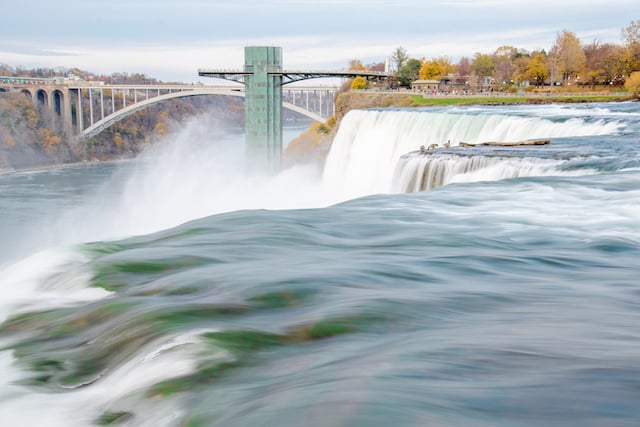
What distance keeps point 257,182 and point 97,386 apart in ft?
118

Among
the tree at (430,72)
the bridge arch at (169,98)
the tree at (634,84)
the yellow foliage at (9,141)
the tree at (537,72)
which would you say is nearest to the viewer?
the tree at (634,84)

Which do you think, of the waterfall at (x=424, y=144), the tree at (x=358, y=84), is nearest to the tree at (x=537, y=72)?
the tree at (x=358, y=84)

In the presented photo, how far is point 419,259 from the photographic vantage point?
698cm

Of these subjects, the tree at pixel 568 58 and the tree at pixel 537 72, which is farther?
the tree at pixel 537 72

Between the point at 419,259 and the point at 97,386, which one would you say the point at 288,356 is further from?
the point at 419,259

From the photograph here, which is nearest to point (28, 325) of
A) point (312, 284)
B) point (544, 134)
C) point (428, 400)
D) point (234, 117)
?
point (312, 284)

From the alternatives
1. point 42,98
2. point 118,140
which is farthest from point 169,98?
point 42,98

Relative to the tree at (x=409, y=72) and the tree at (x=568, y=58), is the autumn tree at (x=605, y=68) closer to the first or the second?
the tree at (x=568, y=58)

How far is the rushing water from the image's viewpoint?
3.80m

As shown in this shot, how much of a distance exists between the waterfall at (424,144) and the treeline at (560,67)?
87.7 ft

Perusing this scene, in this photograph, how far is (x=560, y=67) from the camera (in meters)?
55.1

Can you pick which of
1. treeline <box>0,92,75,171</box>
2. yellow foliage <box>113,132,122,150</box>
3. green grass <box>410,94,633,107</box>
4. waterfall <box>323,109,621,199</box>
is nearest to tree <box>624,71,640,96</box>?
green grass <box>410,94,633,107</box>

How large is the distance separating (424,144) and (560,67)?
3588 cm

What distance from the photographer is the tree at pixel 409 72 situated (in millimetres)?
56406
